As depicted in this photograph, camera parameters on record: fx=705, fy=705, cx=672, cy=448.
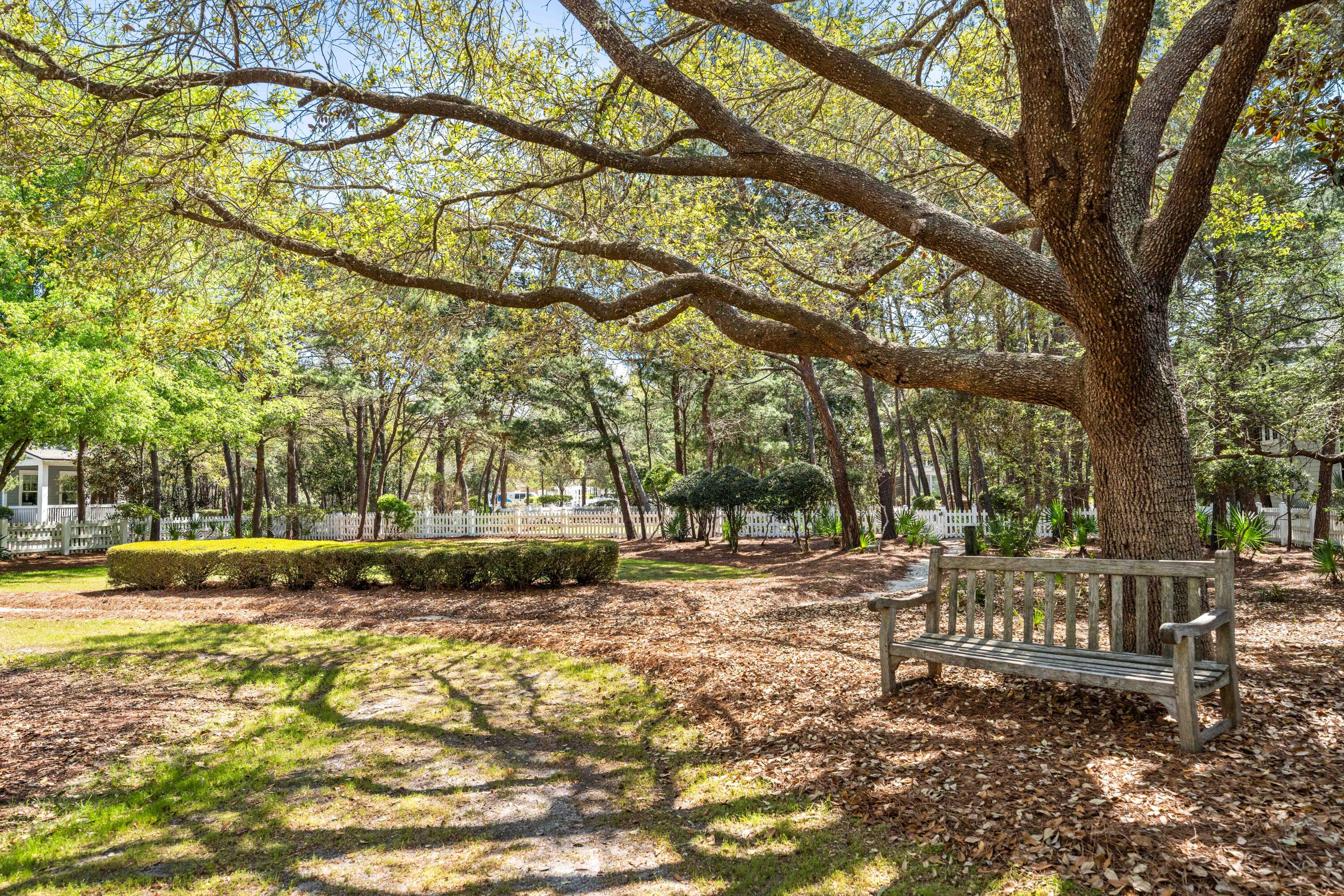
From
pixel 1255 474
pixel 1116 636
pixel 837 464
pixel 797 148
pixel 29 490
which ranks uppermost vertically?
pixel 797 148

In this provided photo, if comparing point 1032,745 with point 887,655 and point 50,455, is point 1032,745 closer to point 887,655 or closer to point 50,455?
point 887,655

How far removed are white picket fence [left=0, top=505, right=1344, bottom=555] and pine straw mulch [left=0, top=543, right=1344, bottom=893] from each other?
34.5ft

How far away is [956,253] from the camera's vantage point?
15.8 feet

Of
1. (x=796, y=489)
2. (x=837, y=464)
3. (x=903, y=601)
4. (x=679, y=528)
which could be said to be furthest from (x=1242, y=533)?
(x=679, y=528)

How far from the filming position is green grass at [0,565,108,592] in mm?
12641

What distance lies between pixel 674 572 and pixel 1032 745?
10.8 m

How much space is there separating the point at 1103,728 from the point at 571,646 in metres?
4.77

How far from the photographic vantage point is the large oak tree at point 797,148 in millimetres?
4086

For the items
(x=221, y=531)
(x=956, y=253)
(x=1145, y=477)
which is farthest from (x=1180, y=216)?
(x=221, y=531)

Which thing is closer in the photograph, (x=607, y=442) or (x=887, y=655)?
(x=887, y=655)

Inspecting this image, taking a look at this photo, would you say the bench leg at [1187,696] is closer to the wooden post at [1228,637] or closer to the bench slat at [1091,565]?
the wooden post at [1228,637]

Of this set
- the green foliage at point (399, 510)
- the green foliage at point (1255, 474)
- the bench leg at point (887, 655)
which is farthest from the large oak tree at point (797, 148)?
the green foliage at point (399, 510)

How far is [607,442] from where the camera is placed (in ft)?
70.7

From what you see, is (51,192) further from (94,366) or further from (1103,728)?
(1103,728)
